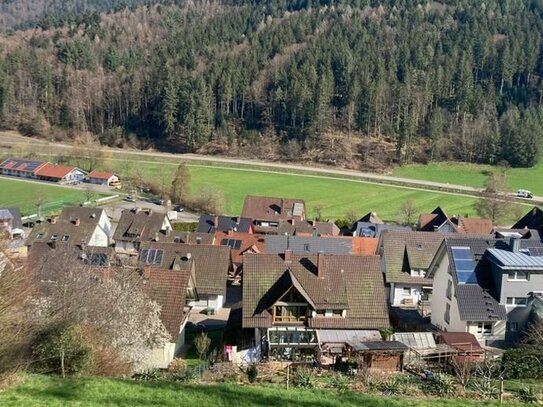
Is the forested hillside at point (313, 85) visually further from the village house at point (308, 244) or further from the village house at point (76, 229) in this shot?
the village house at point (308, 244)

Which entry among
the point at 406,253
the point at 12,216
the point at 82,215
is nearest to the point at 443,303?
the point at 406,253

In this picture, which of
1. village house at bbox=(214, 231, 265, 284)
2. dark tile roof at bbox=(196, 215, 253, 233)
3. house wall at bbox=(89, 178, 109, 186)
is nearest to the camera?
village house at bbox=(214, 231, 265, 284)

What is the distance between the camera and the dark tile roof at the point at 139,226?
1672 inches

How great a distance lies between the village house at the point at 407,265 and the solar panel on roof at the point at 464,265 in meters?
4.84

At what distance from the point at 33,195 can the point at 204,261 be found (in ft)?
125

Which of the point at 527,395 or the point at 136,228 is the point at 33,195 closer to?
the point at 136,228

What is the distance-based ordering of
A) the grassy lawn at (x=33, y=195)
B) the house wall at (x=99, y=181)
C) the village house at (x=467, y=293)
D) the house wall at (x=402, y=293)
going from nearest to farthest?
the village house at (x=467, y=293), the house wall at (x=402, y=293), the grassy lawn at (x=33, y=195), the house wall at (x=99, y=181)

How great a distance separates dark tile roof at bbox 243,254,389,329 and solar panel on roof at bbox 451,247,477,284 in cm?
333

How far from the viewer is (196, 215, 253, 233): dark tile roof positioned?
44.4 metres

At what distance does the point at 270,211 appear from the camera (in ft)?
166

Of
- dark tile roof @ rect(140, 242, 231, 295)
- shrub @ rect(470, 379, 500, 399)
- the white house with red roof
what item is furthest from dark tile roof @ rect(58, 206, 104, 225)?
shrub @ rect(470, 379, 500, 399)

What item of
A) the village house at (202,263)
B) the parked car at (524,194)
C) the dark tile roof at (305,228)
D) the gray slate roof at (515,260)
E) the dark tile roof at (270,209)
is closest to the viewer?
the gray slate roof at (515,260)

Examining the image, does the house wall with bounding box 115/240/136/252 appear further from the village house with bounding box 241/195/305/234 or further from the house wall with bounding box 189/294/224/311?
the house wall with bounding box 189/294/224/311

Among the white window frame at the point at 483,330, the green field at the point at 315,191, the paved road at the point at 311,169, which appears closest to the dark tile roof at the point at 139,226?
the green field at the point at 315,191
